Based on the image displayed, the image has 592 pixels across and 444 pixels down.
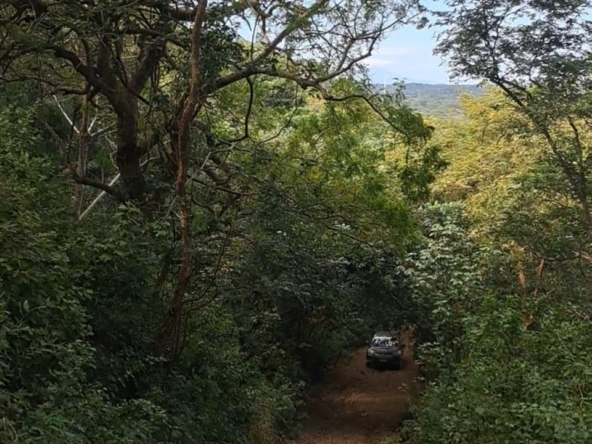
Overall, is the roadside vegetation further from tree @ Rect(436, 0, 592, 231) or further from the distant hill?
the distant hill

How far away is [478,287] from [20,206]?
6.96 m

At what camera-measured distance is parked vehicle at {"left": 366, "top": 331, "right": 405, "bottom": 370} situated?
643 inches

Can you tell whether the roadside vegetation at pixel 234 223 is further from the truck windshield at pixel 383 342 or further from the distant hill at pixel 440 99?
the truck windshield at pixel 383 342

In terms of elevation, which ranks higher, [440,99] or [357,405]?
[440,99]

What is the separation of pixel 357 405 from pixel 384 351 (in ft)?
12.3

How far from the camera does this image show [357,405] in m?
12.7

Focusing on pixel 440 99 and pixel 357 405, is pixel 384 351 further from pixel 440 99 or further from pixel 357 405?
pixel 440 99

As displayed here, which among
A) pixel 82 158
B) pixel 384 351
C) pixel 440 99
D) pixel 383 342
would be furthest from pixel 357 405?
pixel 82 158

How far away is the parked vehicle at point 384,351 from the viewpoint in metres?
16.3

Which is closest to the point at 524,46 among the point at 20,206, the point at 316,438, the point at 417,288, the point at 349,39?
the point at 349,39

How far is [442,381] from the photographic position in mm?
8008

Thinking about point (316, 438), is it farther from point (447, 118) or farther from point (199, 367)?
point (447, 118)

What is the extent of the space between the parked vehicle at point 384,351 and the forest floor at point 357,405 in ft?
0.80

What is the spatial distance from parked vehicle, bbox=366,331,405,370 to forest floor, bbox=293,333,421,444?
24 cm
